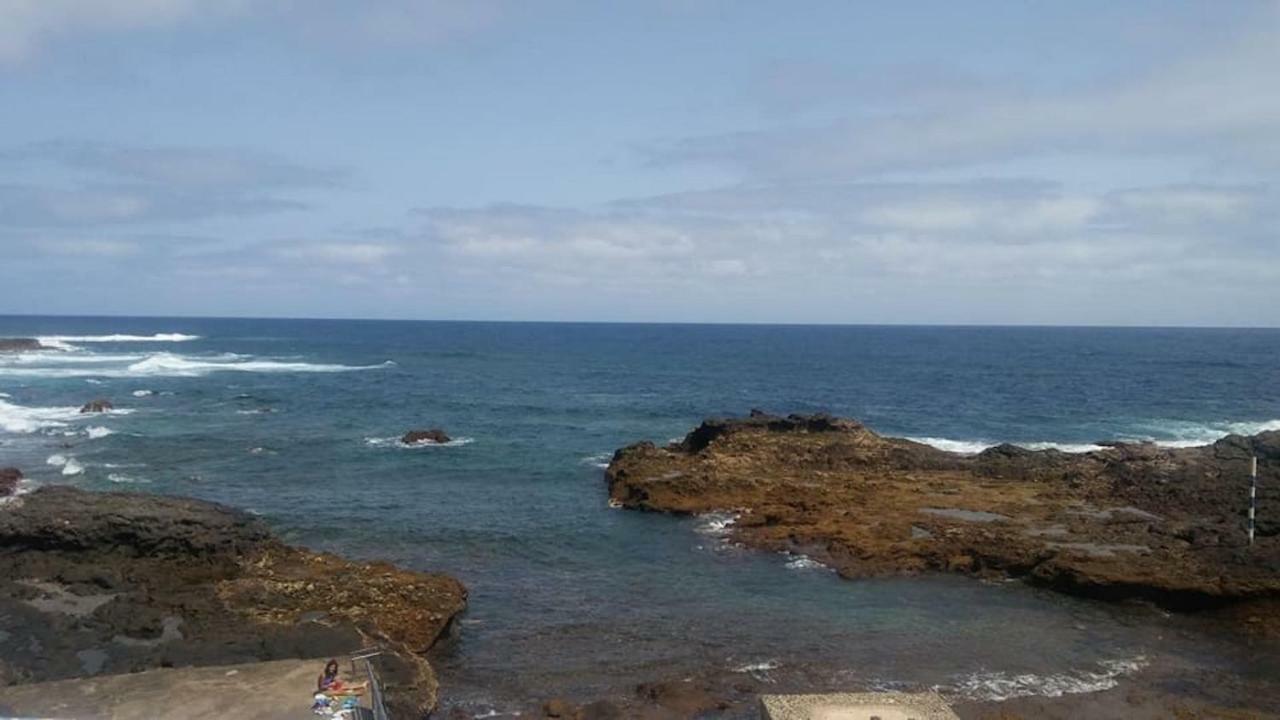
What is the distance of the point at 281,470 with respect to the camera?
37812 mm

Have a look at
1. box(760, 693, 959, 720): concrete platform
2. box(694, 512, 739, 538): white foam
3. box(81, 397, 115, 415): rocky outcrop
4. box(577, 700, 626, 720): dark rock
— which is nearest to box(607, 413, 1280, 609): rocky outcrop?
box(694, 512, 739, 538): white foam

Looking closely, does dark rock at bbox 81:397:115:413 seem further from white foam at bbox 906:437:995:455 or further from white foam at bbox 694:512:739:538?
white foam at bbox 906:437:995:455

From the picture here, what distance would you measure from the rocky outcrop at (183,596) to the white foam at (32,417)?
23930 mm

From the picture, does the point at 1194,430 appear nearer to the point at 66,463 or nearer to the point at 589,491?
the point at 589,491

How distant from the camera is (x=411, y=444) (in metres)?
44.8

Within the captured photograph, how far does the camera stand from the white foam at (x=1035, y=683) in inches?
684

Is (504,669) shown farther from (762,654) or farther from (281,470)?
(281,470)

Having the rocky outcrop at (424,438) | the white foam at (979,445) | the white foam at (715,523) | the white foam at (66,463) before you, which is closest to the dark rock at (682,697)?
the white foam at (715,523)

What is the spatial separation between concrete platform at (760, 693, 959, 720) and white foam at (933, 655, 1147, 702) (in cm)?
461

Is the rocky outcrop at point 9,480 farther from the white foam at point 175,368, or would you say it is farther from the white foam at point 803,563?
the white foam at point 175,368

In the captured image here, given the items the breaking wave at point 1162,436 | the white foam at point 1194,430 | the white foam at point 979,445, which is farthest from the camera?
the white foam at point 1194,430

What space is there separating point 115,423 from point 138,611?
34499 mm

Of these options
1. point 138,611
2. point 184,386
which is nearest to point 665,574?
point 138,611

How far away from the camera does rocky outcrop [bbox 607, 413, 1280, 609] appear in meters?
23.7
